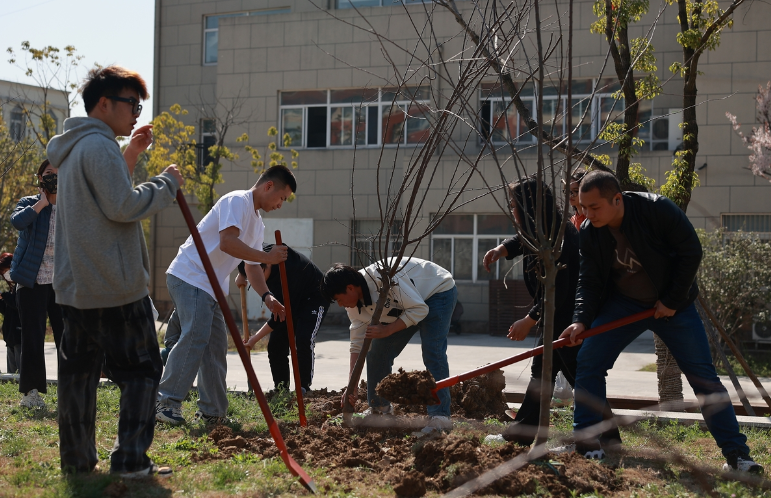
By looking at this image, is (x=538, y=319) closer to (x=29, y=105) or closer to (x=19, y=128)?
(x=19, y=128)

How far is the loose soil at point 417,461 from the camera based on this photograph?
11.5 ft

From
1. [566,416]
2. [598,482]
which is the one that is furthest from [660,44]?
[598,482]

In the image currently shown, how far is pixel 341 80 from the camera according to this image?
18.7 metres

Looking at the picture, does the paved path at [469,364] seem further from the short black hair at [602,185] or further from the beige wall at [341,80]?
the beige wall at [341,80]

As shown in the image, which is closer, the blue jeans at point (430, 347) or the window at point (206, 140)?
the blue jeans at point (430, 347)

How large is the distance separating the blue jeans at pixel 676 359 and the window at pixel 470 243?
42.7ft

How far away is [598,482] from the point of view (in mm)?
3619

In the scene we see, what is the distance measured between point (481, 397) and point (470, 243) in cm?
1196

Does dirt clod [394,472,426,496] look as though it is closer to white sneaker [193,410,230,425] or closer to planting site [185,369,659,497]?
planting site [185,369,659,497]

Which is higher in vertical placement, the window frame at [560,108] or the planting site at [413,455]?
the window frame at [560,108]

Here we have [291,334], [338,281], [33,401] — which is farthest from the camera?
[33,401]

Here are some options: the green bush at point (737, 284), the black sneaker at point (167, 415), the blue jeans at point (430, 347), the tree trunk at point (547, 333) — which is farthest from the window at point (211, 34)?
the tree trunk at point (547, 333)

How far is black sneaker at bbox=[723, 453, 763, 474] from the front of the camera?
3.78m

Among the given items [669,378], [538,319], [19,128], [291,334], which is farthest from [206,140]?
[538,319]
